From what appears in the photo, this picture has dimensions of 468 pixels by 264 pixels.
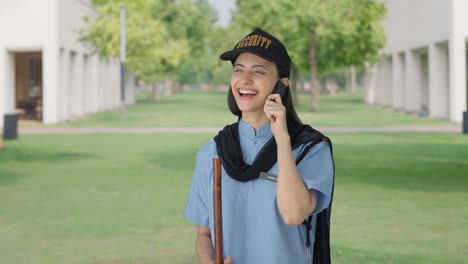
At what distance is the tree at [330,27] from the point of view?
141 ft

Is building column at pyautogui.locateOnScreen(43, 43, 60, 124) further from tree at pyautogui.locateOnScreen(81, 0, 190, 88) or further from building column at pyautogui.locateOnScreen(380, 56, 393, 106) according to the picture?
building column at pyautogui.locateOnScreen(380, 56, 393, 106)

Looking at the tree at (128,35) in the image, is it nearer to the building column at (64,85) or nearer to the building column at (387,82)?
the building column at (64,85)

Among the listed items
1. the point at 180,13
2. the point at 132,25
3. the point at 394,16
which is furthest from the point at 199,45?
the point at 132,25

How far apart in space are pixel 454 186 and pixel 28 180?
747cm

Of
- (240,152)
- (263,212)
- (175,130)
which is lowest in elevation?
(175,130)

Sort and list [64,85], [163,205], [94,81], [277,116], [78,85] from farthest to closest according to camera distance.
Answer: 1. [94,81]
2. [78,85]
3. [64,85]
4. [163,205]
5. [277,116]

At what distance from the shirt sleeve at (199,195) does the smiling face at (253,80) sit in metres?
0.28

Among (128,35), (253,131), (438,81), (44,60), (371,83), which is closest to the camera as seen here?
(253,131)

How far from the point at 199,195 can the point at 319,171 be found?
510 mm

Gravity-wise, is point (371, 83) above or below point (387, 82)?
above

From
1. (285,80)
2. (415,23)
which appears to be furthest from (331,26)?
(285,80)

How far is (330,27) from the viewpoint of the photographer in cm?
4350

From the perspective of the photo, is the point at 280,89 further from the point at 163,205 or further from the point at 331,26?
the point at 331,26

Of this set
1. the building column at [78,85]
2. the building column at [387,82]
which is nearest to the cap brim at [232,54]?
the building column at [78,85]
